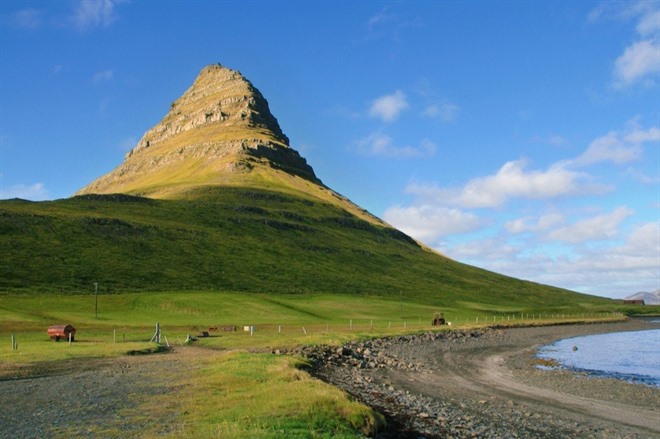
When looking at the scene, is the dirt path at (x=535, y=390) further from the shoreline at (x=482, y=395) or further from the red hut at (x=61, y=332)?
the red hut at (x=61, y=332)

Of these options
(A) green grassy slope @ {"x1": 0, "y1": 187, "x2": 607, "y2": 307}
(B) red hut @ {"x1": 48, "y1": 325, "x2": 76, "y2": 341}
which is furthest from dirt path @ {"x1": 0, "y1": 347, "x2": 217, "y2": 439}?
(A) green grassy slope @ {"x1": 0, "y1": 187, "x2": 607, "y2": 307}

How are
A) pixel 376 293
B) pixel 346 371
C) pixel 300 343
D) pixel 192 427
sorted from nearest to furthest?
1. pixel 192 427
2. pixel 346 371
3. pixel 300 343
4. pixel 376 293

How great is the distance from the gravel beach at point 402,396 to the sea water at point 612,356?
224 inches

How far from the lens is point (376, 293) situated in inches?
6742

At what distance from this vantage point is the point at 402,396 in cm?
3503

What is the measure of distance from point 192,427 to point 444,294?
178952 mm

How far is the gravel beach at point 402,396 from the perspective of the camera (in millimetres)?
24234

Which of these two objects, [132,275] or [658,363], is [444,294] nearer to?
[132,275]

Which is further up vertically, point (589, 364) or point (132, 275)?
point (132, 275)

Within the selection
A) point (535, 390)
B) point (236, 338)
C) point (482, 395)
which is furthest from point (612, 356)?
point (236, 338)

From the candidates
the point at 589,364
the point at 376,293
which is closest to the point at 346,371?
the point at 589,364

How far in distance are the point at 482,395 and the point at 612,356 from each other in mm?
45030

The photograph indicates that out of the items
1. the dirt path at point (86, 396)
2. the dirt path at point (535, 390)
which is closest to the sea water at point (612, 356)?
the dirt path at point (535, 390)

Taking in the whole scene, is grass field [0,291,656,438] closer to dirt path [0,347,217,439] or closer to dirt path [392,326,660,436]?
dirt path [0,347,217,439]
